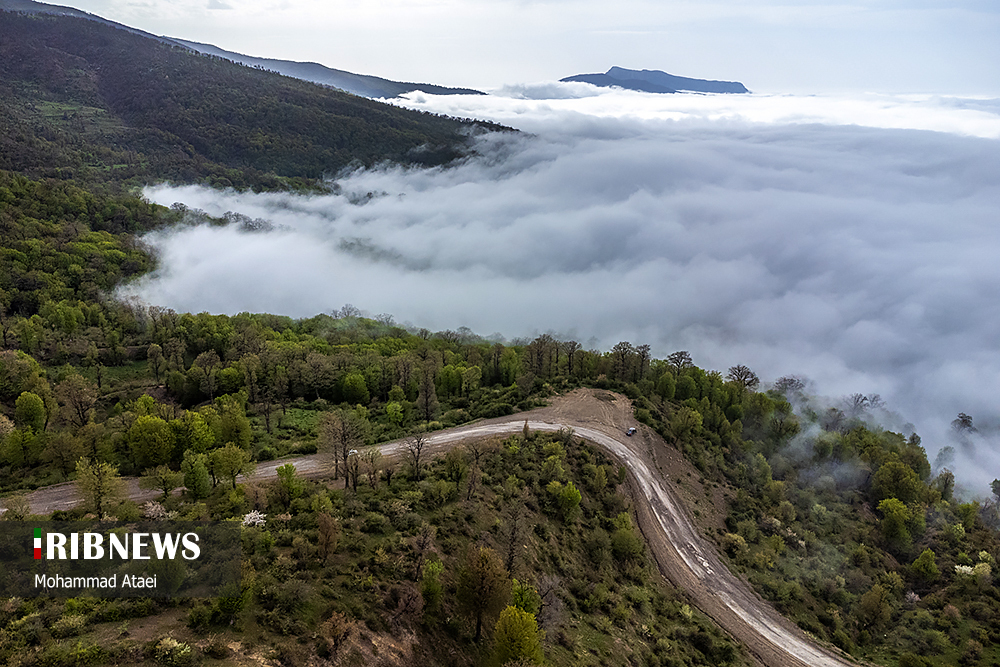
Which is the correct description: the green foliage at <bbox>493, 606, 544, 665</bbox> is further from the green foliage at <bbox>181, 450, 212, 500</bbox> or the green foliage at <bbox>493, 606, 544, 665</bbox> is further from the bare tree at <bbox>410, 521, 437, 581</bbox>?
the green foliage at <bbox>181, 450, 212, 500</bbox>

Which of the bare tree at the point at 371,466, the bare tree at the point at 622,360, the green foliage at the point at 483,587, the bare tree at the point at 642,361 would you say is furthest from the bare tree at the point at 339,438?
the bare tree at the point at 642,361

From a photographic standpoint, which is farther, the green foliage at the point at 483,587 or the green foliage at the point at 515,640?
the green foliage at the point at 483,587

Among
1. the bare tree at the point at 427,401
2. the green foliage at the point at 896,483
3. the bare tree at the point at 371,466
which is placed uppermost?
the bare tree at the point at 371,466

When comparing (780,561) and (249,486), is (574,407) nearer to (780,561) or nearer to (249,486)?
(780,561)

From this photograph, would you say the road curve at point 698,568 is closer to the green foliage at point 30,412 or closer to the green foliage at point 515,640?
the green foliage at point 515,640

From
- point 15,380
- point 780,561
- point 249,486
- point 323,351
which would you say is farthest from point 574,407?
point 15,380

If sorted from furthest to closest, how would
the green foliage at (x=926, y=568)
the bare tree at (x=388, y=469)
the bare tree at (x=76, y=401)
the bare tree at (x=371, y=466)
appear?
the green foliage at (x=926, y=568), the bare tree at (x=76, y=401), the bare tree at (x=388, y=469), the bare tree at (x=371, y=466)

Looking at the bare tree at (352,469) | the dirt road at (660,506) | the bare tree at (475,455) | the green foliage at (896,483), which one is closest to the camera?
the bare tree at (352,469)

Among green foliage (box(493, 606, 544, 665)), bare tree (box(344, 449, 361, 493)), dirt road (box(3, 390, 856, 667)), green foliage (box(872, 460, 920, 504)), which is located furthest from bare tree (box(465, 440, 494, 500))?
green foliage (box(872, 460, 920, 504))
